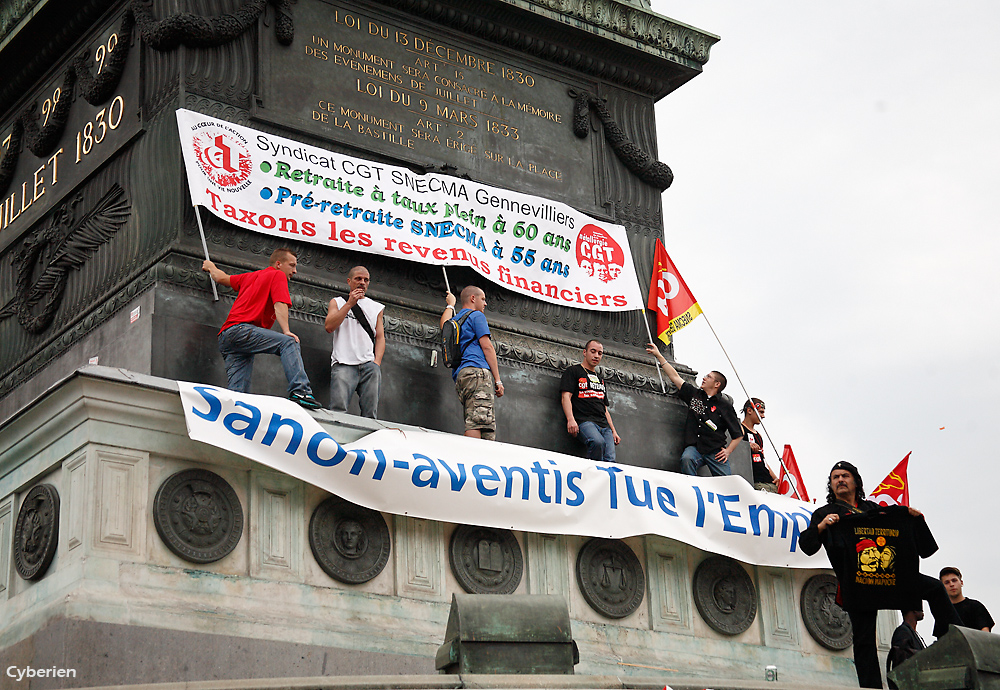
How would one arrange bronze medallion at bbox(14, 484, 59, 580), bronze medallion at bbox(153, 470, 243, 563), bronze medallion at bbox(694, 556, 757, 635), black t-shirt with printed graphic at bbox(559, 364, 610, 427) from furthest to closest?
black t-shirt with printed graphic at bbox(559, 364, 610, 427) → bronze medallion at bbox(694, 556, 757, 635) → bronze medallion at bbox(153, 470, 243, 563) → bronze medallion at bbox(14, 484, 59, 580)

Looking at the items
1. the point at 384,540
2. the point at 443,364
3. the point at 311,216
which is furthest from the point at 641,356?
the point at 384,540

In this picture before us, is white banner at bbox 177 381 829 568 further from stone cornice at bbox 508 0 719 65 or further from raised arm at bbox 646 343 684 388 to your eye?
stone cornice at bbox 508 0 719 65

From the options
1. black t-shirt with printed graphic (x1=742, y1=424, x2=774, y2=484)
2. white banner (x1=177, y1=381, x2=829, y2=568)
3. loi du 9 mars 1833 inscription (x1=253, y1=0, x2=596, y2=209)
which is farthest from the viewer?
black t-shirt with printed graphic (x1=742, y1=424, x2=774, y2=484)

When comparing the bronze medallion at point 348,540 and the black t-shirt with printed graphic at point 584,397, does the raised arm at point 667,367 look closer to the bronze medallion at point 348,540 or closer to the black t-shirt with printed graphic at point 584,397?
the black t-shirt with printed graphic at point 584,397

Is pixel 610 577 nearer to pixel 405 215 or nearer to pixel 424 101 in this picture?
pixel 405 215

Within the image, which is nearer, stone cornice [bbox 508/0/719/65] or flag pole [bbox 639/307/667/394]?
flag pole [bbox 639/307/667/394]

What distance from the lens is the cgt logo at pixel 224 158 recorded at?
50.4ft

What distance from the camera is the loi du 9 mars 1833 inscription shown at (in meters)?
16.6

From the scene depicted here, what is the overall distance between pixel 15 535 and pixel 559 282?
24.0ft

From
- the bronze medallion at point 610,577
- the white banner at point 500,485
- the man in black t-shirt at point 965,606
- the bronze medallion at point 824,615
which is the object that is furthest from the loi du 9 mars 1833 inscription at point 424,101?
the man in black t-shirt at point 965,606

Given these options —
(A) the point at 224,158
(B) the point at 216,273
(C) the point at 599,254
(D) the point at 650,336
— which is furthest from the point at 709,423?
(A) the point at 224,158

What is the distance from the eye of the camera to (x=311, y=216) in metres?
16.0

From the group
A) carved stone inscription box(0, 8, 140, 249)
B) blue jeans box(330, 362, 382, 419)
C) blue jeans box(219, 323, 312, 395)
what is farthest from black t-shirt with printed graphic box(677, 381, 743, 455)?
carved stone inscription box(0, 8, 140, 249)

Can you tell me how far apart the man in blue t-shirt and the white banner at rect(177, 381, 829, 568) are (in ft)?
2.45
